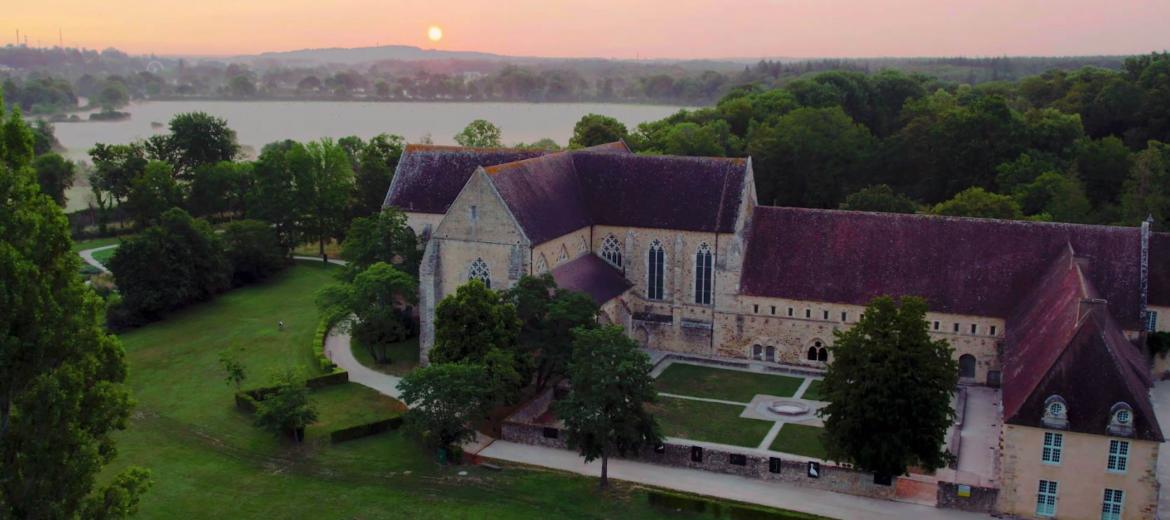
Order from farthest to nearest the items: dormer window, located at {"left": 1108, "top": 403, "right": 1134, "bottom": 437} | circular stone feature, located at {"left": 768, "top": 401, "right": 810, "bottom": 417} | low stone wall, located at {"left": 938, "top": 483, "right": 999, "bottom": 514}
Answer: circular stone feature, located at {"left": 768, "top": 401, "right": 810, "bottom": 417} → low stone wall, located at {"left": 938, "top": 483, "right": 999, "bottom": 514} → dormer window, located at {"left": 1108, "top": 403, "right": 1134, "bottom": 437}

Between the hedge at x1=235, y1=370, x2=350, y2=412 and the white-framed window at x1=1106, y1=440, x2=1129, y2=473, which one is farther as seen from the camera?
the hedge at x1=235, y1=370, x2=350, y2=412

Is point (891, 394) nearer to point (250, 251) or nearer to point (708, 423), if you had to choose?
point (708, 423)

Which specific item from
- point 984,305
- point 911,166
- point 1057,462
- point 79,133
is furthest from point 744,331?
point 79,133

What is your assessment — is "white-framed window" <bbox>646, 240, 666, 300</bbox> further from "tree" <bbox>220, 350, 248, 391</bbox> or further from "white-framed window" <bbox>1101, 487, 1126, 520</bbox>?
"white-framed window" <bbox>1101, 487, 1126, 520</bbox>

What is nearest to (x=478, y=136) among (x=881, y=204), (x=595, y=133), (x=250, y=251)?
(x=595, y=133)

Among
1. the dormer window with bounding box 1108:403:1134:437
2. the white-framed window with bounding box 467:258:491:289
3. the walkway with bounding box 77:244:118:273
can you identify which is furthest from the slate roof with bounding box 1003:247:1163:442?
the walkway with bounding box 77:244:118:273

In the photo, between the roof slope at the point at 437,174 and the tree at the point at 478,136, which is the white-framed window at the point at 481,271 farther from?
the tree at the point at 478,136

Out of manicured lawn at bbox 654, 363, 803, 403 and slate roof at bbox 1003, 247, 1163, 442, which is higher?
slate roof at bbox 1003, 247, 1163, 442
